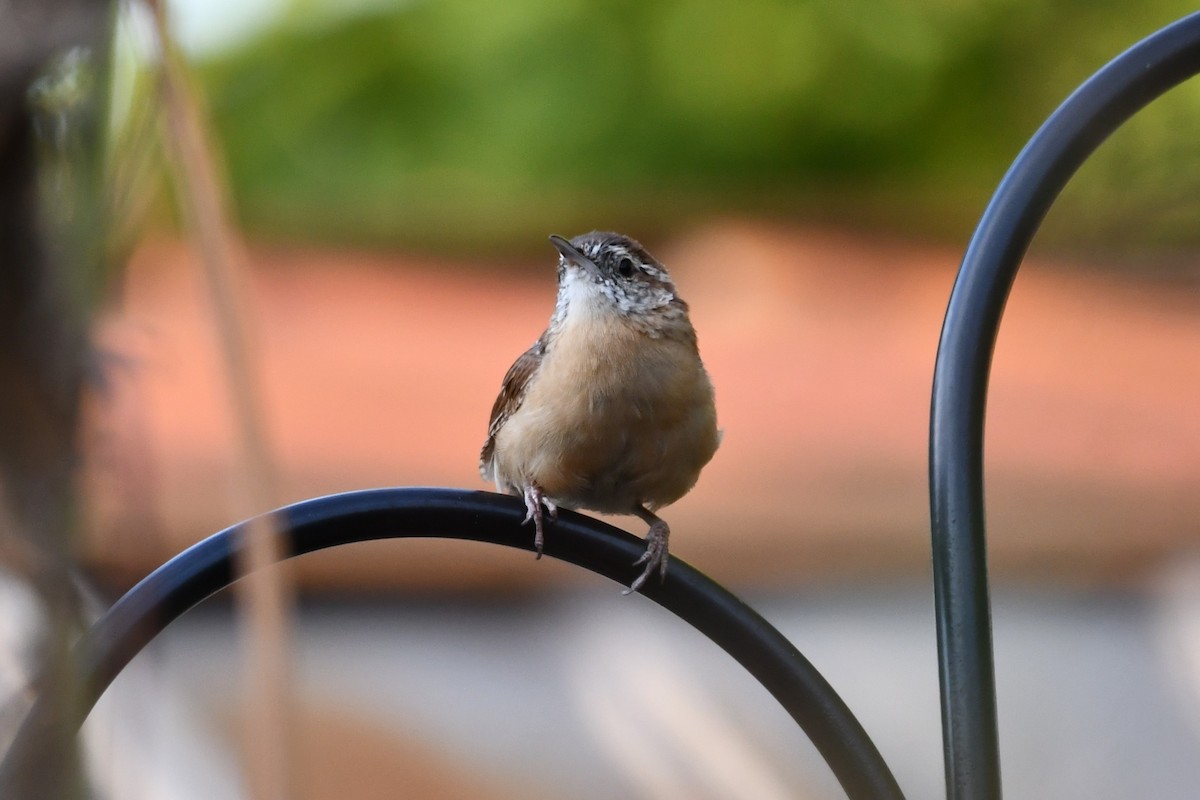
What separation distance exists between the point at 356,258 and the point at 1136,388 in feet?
18.6

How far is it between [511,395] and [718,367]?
554 cm

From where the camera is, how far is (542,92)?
8094 millimetres

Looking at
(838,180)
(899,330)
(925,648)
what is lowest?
(925,648)

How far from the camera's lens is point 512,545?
190 centimetres

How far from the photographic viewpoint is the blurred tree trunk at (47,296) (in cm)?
111

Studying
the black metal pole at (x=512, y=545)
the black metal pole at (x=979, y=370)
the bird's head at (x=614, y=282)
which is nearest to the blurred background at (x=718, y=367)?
the bird's head at (x=614, y=282)

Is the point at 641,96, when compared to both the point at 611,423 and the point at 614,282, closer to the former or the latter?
the point at 614,282

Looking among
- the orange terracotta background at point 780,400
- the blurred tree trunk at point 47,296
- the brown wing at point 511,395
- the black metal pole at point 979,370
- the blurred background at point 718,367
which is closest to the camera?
the blurred tree trunk at point 47,296

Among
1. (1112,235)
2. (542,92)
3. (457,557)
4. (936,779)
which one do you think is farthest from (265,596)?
(1112,235)

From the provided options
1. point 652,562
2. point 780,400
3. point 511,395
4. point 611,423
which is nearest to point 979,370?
point 652,562

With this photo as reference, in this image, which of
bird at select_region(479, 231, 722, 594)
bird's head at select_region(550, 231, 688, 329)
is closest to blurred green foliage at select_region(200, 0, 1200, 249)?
bird's head at select_region(550, 231, 688, 329)

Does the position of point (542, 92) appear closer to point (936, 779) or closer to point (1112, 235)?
point (1112, 235)

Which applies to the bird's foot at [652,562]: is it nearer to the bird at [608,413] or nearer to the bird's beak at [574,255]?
the bird at [608,413]

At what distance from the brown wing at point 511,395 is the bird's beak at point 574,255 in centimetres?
21
